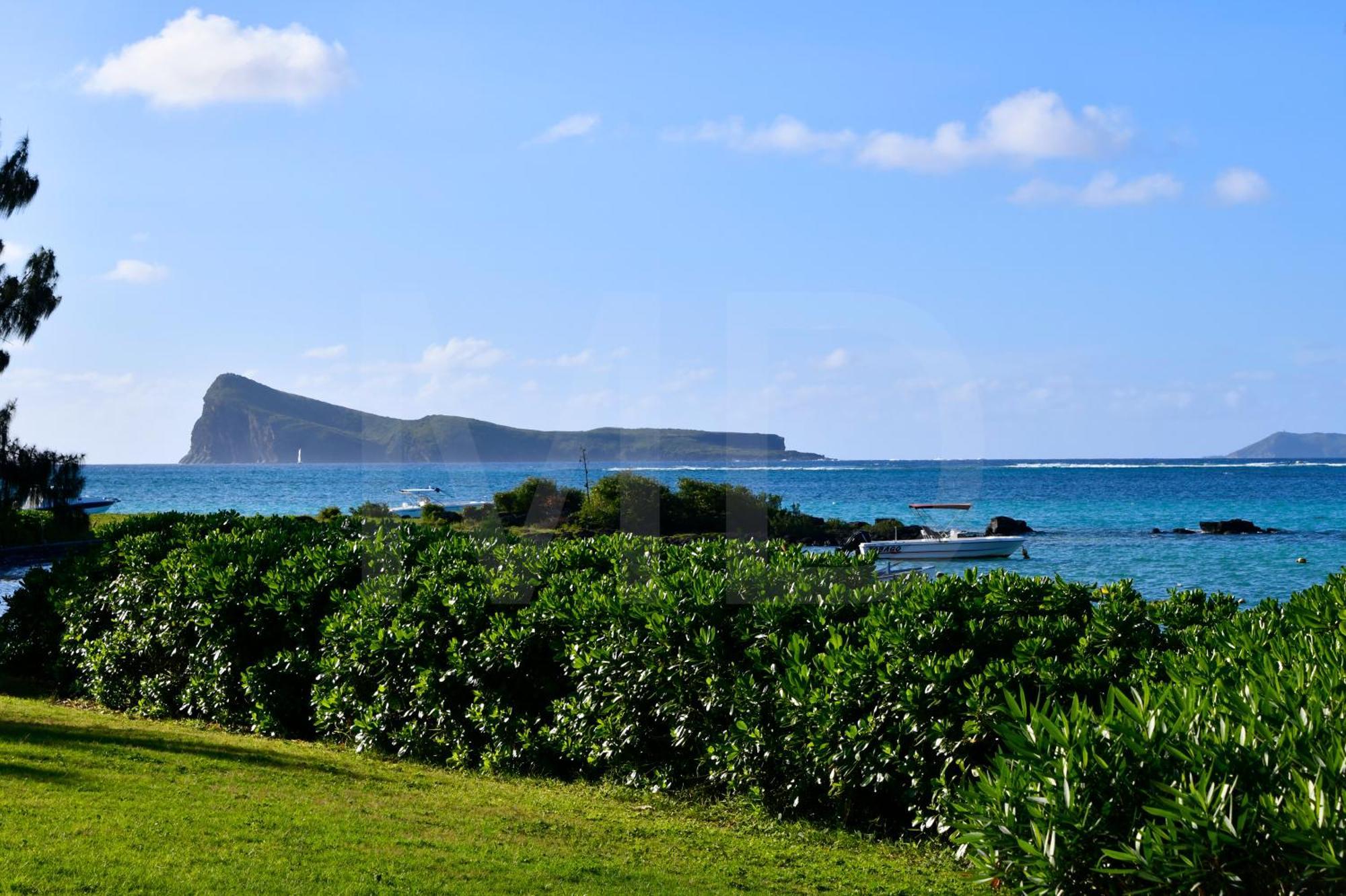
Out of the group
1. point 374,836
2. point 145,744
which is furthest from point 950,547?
point 374,836

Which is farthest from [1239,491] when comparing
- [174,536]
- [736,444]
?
[174,536]

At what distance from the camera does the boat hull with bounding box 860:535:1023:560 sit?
35.5 meters

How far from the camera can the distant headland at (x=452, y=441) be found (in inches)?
758

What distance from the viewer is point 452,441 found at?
1856 cm

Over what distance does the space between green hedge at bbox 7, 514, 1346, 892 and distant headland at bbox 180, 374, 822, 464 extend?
5657 millimetres

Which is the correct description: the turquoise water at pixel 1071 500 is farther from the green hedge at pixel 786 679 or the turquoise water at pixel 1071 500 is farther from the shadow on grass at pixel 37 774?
the shadow on grass at pixel 37 774

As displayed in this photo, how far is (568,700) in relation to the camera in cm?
830

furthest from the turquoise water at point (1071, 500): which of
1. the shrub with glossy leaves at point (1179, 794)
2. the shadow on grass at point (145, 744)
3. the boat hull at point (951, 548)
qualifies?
the shrub with glossy leaves at point (1179, 794)

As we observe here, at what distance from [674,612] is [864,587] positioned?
4.43ft

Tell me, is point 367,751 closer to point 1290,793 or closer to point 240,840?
point 240,840

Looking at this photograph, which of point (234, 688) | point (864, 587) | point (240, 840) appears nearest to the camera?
point (240, 840)

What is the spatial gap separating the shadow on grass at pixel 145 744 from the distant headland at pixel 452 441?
709 centimetres

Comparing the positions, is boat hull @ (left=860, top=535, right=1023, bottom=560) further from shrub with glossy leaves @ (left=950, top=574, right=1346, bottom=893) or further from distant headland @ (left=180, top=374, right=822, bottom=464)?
shrub with glossy leaves @ (left=950, top=574, right=1346, bottom=893)

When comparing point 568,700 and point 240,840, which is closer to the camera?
point 240,840
